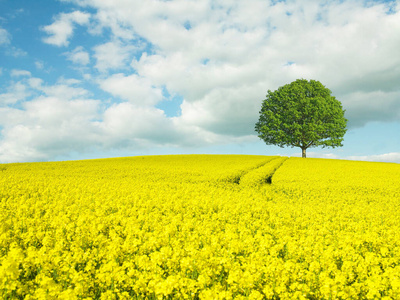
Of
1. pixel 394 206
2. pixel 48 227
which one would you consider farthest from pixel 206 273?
pixel 394 206

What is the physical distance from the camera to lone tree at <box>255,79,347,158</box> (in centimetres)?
5247

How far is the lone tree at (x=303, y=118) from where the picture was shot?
5247 cm

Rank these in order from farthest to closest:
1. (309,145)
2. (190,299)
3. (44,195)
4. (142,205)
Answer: (309,145), (44,195), (142,205), (190,299)

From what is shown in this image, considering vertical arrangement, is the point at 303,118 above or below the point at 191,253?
above

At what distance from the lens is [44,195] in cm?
1492

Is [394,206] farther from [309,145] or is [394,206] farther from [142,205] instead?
[309,145]

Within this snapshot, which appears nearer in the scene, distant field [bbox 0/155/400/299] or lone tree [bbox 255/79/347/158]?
distant field [bbox 0/155/400/299]

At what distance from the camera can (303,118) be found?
179 feet

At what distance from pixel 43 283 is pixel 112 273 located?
1291 millimetres

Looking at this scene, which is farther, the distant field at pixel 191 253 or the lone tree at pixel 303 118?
the lone tree at pixel 303 118

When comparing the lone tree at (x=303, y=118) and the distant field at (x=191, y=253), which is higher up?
the lone tree at (x=303, y=118)

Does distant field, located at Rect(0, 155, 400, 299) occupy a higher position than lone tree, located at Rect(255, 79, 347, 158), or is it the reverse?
lone tree, located at Rect(255, 79, 347, 158)

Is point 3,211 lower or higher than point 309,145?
lower

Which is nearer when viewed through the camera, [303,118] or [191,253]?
[191,253]
